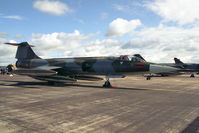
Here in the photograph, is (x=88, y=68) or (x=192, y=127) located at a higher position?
(x=88, y=68)

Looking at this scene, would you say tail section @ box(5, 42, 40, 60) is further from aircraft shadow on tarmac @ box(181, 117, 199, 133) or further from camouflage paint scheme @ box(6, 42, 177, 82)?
aircraft shadow on tarmac @ box(181, 117, 199, 133)

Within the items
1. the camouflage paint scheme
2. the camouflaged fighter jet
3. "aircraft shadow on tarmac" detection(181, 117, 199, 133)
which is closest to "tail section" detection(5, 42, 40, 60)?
the camouflage paint scheme

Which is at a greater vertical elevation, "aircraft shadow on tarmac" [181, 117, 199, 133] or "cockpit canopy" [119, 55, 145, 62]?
"cockpit canopy" [119, 55, 145, 62]

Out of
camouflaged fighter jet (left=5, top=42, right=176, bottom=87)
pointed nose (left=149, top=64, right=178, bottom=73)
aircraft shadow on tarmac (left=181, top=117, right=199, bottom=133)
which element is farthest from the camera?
camouflaged fighter jet (left=5, top=42, right=176, bottom=87)

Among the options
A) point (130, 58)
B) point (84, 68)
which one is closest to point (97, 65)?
point (84, 68)

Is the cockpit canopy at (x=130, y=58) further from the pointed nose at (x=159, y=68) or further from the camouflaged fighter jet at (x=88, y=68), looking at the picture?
the pointed nose at (x=159, y=68)

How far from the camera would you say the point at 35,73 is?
600 inches

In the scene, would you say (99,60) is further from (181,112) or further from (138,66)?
(181,112)

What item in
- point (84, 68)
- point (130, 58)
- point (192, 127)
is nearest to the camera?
point (192, 127)

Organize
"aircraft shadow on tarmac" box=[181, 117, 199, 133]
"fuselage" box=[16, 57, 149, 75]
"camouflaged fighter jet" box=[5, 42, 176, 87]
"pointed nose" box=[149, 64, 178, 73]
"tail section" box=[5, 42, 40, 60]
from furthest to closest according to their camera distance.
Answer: "tail section" box=[5, 42, 40, 60] → "fuselage" box=[16, 57, 149, 75] → "camouflaged fighter jet" box=[5, 42, 176, 87] → "pointed nose" box=[149, 64, 178, 73] → "aircraft shadow on tarmac" box=[181, 117, 199, 133]

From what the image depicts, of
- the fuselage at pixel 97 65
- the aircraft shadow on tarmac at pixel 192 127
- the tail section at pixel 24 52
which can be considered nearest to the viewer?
the aircraft shadow on tarmac at pixel 192 127

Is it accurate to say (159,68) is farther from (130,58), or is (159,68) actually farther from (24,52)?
(24,52)

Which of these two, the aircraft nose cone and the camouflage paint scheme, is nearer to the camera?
the aircraft nose cone

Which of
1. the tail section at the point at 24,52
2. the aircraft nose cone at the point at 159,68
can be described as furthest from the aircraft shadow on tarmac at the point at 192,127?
the tail section at the point at 24,52
